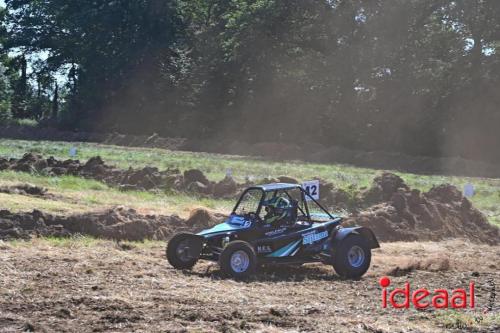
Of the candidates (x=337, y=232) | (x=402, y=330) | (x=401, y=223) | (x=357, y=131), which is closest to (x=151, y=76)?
(x=357, y=131)

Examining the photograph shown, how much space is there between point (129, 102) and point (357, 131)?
25.9 m

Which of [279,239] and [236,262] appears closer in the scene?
[236,262]

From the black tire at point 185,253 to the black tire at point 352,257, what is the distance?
2.35 m

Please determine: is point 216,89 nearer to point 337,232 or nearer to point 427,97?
point 427,97

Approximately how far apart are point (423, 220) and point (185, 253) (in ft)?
28.7

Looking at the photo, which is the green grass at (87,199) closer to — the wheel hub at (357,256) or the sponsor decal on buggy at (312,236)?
the sponsor decal on buggy at (312,236)

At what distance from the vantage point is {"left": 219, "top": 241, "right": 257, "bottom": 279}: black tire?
482 inches

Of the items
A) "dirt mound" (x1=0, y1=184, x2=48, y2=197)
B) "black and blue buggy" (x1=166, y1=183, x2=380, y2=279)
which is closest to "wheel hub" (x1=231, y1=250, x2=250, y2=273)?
"black and blue buggy" (x1=166, y1=183, x2=380, y2=279)

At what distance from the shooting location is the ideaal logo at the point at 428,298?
10.5 m

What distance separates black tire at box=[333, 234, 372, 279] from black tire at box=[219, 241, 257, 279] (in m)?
1.52

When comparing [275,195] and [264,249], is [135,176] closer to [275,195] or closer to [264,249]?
[275,195]

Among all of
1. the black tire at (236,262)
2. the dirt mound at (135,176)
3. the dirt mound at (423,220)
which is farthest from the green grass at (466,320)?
the dirt mound at (135,176)

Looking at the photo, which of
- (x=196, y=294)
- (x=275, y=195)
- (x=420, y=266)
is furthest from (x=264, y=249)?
(x=420, y=266)

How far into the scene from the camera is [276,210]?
1317cm
